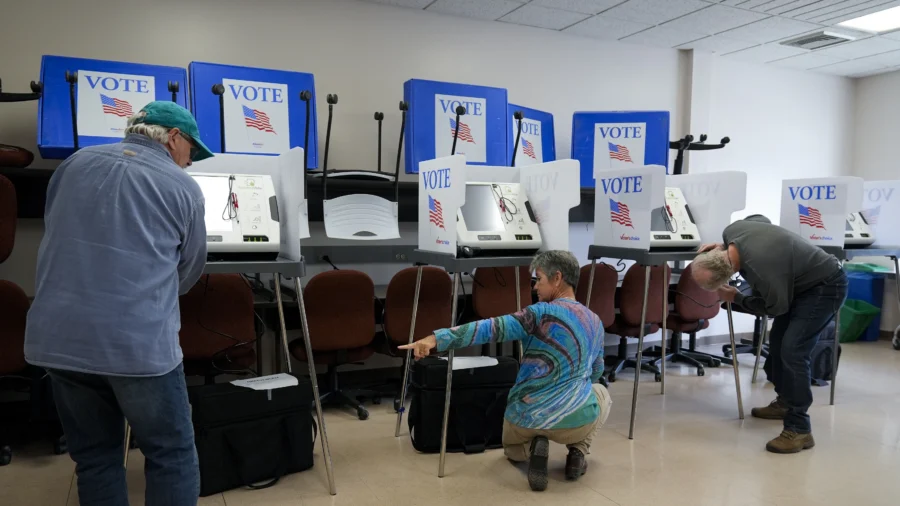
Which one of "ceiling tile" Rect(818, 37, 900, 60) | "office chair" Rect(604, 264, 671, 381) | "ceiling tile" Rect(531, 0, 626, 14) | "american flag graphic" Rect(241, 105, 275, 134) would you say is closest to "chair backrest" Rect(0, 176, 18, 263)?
"american flag graphic" Rect(241, 105, 275, 134)

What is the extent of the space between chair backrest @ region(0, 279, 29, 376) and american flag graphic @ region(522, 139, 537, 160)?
3.15m

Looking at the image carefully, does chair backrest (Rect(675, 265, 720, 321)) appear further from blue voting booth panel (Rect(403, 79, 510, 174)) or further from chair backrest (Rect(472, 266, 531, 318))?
blue voting booth panel (Rect(403, 79, 510, 174))

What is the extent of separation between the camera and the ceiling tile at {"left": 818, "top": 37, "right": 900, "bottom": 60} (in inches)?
219

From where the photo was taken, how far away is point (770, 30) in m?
5.22

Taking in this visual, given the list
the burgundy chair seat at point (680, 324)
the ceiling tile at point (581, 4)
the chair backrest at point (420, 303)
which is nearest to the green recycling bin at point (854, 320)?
the burgundy chair seat at point (680, 324)

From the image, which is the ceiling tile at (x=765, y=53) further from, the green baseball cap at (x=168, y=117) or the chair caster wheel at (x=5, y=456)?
the chair caster wheel at (x=5, y=456)

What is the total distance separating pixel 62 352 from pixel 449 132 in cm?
296

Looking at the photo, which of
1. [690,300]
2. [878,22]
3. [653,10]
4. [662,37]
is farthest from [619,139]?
[878,22]

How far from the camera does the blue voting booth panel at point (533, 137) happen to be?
4648mm

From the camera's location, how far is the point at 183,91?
11.6 ft

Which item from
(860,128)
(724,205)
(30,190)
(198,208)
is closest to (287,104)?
(30,190)

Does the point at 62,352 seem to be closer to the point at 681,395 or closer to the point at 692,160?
the point at 681,395

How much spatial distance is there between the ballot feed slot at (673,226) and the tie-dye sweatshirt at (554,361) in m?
1.17

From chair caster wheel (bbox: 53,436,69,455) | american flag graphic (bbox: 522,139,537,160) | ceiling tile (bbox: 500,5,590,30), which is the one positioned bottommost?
chair caster wheel (bbox: 53,436,69,455)
